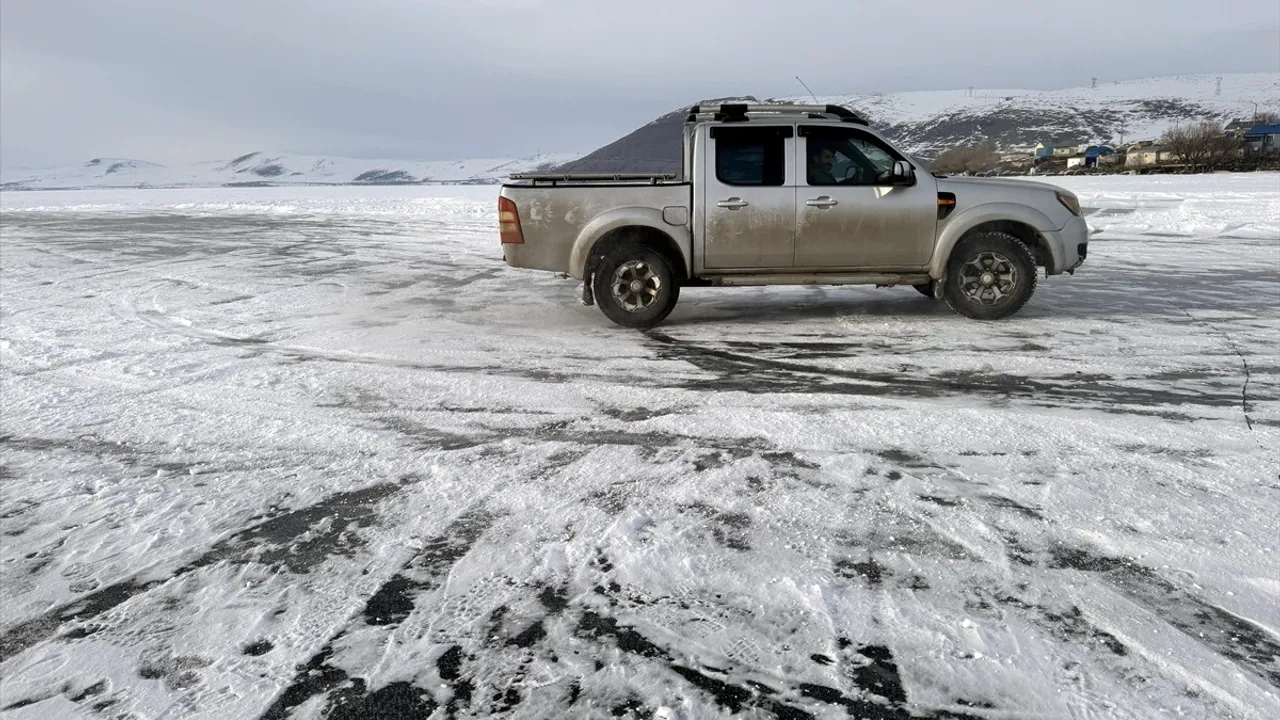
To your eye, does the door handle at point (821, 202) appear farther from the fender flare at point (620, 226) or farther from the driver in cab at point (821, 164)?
the fender flare at point (620, 226)

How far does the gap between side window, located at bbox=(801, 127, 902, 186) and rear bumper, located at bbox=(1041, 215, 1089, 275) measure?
1.68 meters

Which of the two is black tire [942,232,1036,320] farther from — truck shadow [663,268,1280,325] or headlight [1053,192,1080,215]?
headlight [1053,192,1080,215]

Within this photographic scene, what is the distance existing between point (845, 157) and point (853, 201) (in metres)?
0.42

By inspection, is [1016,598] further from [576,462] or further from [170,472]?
[170,472]

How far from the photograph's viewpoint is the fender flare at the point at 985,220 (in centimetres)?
749

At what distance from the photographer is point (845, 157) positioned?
7496mm

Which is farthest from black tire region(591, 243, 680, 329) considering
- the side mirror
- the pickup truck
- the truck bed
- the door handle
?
the side mirror

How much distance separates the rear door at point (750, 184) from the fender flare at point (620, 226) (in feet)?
0.75

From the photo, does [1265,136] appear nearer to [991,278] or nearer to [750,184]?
[991,278]

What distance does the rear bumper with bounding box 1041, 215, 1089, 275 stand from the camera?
7590 mm

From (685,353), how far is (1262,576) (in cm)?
429

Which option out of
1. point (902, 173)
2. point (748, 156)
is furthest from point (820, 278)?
point (748, 156)

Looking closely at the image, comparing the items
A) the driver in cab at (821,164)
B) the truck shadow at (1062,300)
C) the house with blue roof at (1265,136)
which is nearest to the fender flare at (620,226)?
the truck shadow at (1062,300)

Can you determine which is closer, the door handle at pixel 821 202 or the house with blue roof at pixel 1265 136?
the door handle at pixel 821 202
